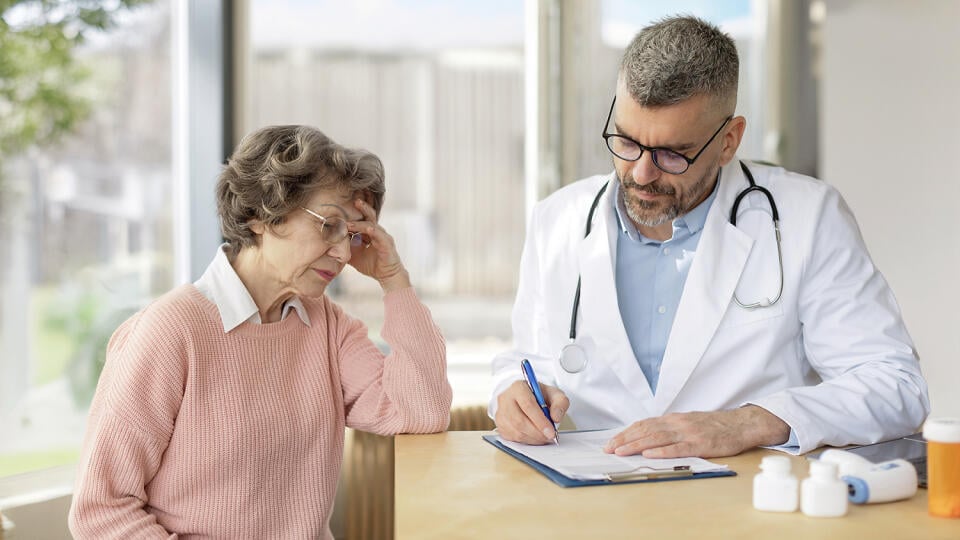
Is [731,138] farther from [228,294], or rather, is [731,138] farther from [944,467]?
[228,294]

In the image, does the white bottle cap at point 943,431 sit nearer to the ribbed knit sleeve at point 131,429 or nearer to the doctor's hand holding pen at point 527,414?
the doctor's hand holding pen at point 527,414

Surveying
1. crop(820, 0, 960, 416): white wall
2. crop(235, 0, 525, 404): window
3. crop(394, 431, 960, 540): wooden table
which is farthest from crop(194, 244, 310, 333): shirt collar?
crop(820, 0, 960, 416): white wall

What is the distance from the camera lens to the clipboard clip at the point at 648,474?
1.31m

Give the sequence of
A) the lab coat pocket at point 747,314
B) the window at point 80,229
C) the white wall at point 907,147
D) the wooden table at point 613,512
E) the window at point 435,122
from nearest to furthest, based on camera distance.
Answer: the wooden table at point 613,512
the lab coat pocket at point 747,314
the window at point 80,229
the white wall at point 907,147
the window at point 435,122

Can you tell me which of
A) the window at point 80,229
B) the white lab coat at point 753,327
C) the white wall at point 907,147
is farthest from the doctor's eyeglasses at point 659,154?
the window at point 80,229

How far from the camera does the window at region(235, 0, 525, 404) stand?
3441mm

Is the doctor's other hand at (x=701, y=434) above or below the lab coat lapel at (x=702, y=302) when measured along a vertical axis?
below

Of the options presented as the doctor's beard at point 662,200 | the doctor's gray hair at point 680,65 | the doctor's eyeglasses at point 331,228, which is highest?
the doctor's gray hair at point 680,65

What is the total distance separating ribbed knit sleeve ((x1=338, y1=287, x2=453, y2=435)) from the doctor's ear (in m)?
0.64

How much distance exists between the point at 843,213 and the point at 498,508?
0.99 metres

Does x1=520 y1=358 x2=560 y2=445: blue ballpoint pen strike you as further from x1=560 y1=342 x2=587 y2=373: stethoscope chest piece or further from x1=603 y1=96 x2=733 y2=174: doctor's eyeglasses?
x1=603 y1=96 x2=733 y2=174: doctor's eyeglasses

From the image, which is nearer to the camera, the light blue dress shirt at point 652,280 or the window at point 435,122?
the light blue dress shirt at point 652,280

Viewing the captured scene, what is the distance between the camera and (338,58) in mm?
3453

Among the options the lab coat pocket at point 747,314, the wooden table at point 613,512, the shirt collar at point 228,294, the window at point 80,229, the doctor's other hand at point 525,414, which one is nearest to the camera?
the wooden table at point 613,512
